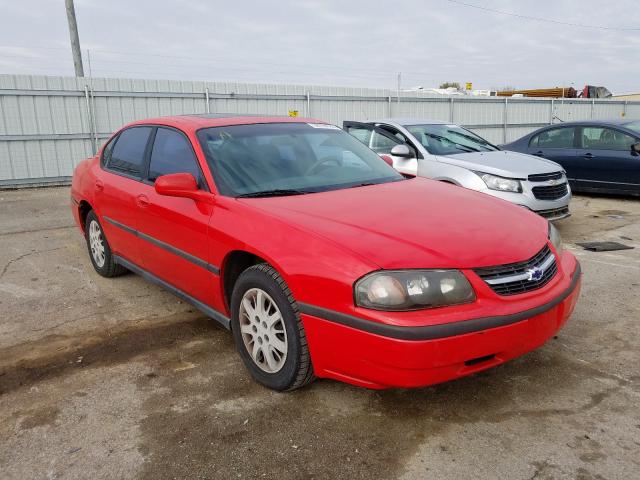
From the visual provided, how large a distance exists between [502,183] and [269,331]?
429 cm

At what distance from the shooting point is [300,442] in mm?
2498

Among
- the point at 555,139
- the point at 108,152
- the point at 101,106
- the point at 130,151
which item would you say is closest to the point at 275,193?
the point at 130,151

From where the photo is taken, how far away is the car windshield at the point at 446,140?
23.5 feet

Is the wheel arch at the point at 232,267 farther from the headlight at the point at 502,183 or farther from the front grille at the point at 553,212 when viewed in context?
the front grille at the point at 553,212

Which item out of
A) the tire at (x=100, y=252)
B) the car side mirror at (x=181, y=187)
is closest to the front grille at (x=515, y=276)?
the car side mirror at (x=181, y=187)

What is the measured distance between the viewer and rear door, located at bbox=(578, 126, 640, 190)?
337 inches

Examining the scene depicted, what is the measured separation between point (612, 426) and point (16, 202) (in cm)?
1002

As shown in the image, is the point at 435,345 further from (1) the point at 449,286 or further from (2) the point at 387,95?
(2) the point at 387,95

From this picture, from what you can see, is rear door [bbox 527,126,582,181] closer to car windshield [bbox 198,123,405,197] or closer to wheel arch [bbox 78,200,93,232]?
car windshield [bbox 198,123,405,197]

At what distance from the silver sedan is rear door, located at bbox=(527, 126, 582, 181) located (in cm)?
214

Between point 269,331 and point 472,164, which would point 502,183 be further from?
point 269,331

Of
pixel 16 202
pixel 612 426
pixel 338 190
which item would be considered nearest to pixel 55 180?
pixel 16 202

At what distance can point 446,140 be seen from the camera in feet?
24.3

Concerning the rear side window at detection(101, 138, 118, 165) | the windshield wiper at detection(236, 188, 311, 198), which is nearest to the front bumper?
the windshield wiper at detection(236, 188, 311, 198)
